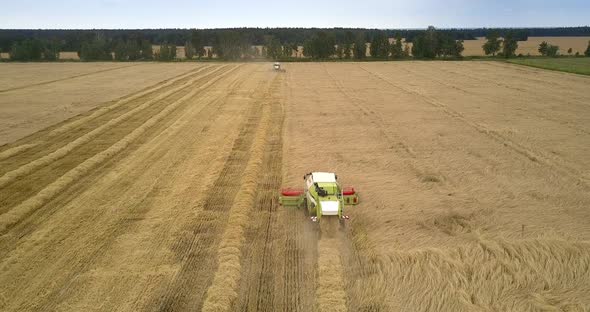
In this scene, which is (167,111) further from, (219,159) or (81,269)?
(81,269)

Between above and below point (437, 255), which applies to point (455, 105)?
above

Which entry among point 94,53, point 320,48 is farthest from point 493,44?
point 94,53

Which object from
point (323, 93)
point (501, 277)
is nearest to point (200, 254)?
point (501, 277)

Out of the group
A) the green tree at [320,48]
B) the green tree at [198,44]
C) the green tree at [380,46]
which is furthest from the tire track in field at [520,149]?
the green tree at [198,44]

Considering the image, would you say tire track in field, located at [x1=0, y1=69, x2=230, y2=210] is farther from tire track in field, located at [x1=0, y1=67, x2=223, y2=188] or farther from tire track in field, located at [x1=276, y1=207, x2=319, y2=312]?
tire track in field, located at [x1=276, y1=207, x2=319, y2=312]

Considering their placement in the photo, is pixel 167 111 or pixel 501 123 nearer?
pixel 501 123

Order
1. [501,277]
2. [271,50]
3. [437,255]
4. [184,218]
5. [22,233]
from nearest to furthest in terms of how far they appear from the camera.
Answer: [501,277] → [437,255] → [22,233] → [184,218] → [271,50]

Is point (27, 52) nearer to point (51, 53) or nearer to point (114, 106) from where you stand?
point (51, 53)
